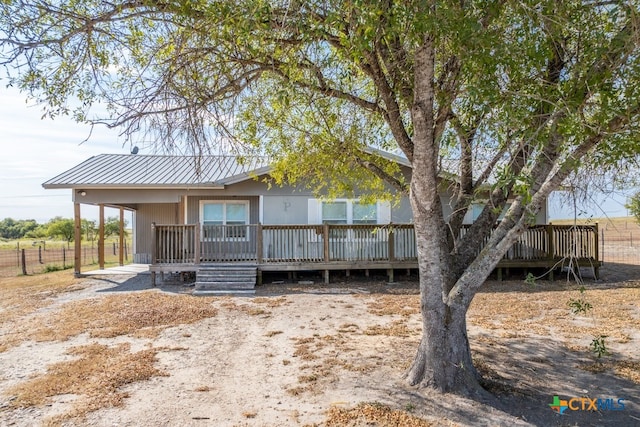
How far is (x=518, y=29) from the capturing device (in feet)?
14.8

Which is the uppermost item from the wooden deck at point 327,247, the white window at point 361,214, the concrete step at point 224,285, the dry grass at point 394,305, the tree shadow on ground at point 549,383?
the white window at point 361,214

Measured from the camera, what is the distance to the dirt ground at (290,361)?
3918 millimetres

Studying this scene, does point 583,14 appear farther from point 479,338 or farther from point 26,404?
point 26,404

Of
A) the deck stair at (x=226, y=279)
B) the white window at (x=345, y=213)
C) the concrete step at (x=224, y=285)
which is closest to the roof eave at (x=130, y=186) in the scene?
Result: the deck stair at (x=226, y=279)

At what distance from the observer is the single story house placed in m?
11.9

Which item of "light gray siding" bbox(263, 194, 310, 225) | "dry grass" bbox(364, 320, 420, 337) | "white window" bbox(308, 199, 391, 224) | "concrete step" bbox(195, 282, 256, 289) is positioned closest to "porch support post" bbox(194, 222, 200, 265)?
"concrete step" bbox(195, 282, 256, 289)

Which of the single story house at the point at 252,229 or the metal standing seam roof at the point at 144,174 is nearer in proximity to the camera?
the single story house at the point at 252,229

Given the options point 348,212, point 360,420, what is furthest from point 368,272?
point 360,420

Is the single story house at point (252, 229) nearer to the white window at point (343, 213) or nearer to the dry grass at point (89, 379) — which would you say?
the white window at point (343, 213)

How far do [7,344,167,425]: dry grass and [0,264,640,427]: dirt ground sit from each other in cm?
2

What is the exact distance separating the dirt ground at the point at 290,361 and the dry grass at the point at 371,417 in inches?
0.7

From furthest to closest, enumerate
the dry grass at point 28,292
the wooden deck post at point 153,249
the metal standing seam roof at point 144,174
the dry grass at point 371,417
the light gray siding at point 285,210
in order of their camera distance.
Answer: the light gray siding at point 285,210
the metal standing seam roof at point 144,174
the wooden deck post at point 153,249
the dry grass at point 28,292
the dry grass at point 371,417

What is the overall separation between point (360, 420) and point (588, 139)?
3.37 metres

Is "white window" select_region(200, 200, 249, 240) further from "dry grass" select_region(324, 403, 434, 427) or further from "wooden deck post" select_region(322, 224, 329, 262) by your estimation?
"dry grass" select_region(324, 403, 434, 427)
